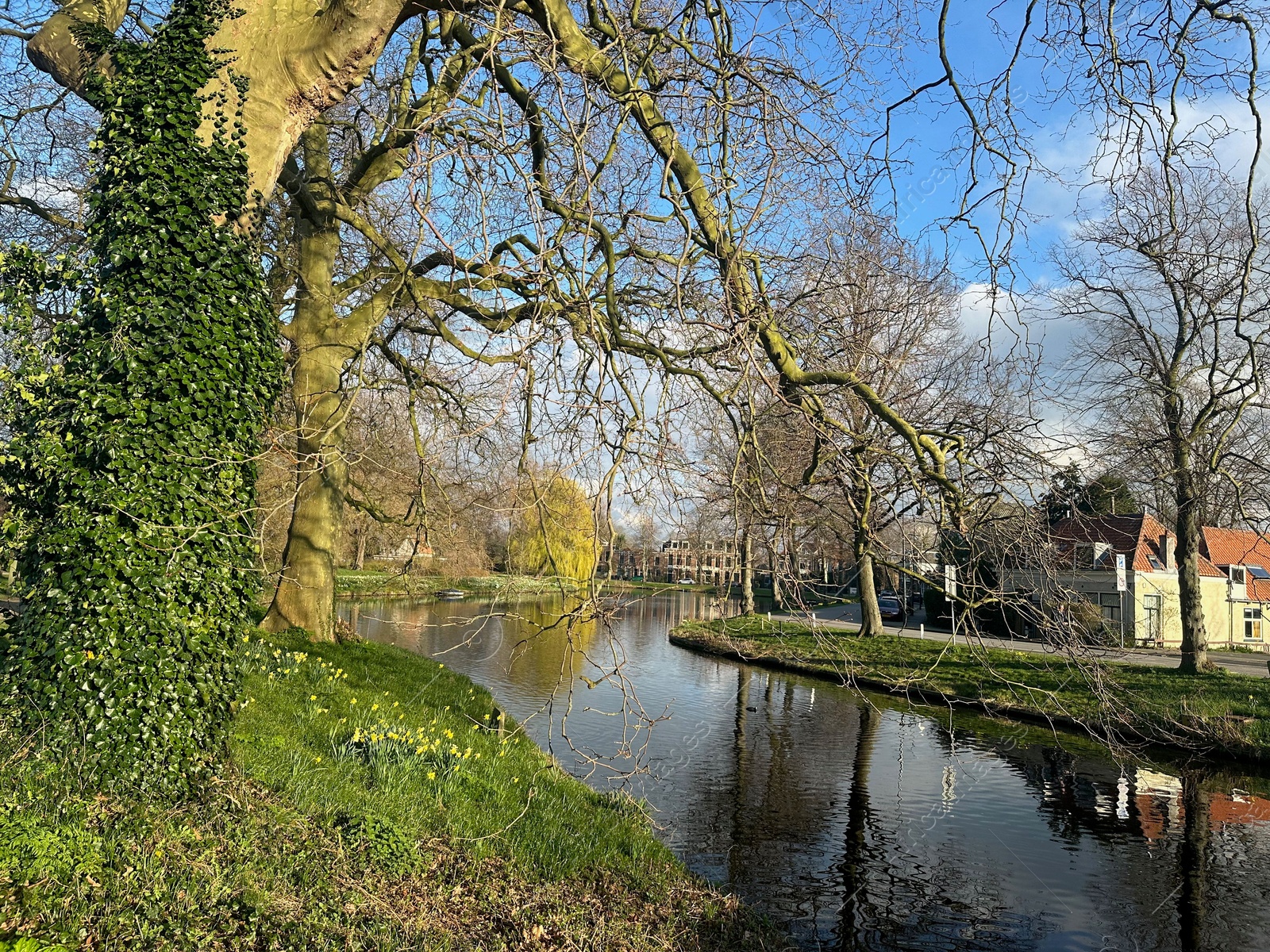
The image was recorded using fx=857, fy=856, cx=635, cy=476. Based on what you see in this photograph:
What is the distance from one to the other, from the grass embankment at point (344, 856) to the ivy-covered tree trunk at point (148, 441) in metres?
0.46

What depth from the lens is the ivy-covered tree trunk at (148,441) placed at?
184 inches

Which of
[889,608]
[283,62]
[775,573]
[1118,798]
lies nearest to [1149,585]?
[889,608]

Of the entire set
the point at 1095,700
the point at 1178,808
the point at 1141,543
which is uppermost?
the point at 1141,543

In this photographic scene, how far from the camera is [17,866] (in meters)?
3.25

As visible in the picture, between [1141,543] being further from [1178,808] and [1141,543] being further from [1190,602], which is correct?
[1178,808]

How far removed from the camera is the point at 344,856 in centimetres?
451

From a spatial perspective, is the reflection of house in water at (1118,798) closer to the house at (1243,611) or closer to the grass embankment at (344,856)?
the grass embankment at (344,856)

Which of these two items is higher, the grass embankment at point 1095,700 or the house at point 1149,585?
the house at point 1149,585

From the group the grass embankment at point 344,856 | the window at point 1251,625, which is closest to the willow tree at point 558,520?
the grass embankment at point 344,856

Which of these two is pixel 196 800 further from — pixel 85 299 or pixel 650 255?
pixel 650 255

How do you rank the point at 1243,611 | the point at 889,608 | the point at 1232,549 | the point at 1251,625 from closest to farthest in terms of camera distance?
the point at 1251,625 → the point at 1243,611 → the point at 1232,549 → the point at 889,608

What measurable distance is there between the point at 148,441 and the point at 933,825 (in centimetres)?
857

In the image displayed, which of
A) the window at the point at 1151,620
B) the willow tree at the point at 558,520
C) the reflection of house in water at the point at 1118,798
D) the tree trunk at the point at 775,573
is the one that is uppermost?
the willow tree at the point at 558,520

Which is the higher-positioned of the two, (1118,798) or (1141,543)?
(1141,543)
